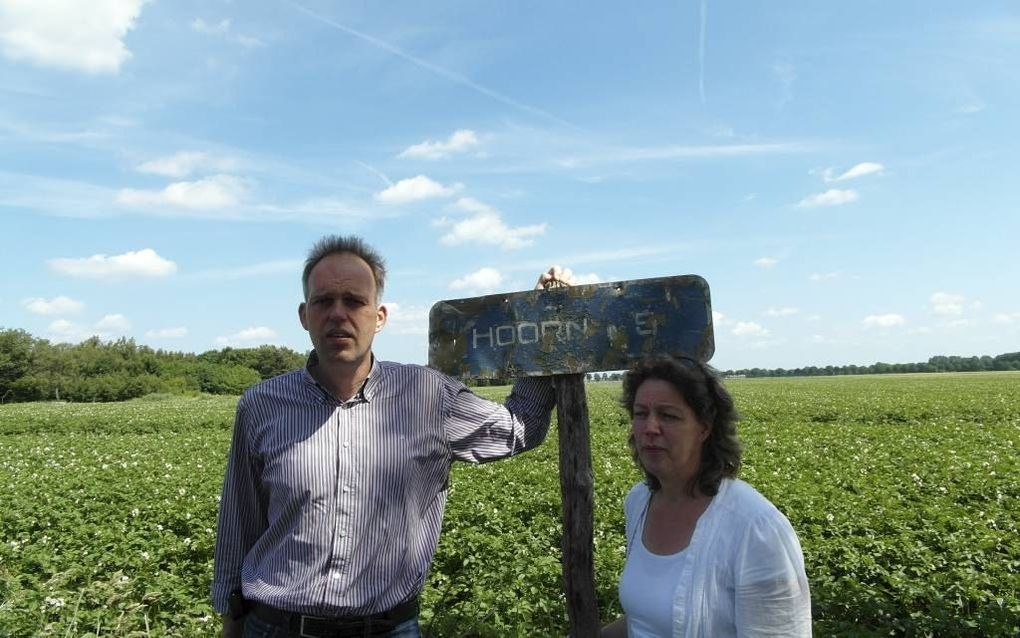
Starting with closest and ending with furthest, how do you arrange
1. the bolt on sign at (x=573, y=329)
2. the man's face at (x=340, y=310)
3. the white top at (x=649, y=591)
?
the white top at (x=649, y=591) < the man's face at (x=340, y=310) < the bolt on sign at (x=573, y=329)

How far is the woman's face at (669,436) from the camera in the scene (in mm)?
1982

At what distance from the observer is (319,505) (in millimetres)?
2025

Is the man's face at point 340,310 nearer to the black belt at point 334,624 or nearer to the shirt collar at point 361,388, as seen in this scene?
the shirt collar at point 361,388

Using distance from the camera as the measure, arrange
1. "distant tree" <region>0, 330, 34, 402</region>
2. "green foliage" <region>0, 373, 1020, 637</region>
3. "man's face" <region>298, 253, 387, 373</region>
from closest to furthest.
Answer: "man's face" <region>298, 253, 387, 373</region>
"green foliage" <region>0, 373, 1020, 637</region>
"distant tree" <region>0, 330, 34, 402</region>

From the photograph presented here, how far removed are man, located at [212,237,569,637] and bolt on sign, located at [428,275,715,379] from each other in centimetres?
26

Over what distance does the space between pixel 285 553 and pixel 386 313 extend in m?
0.81

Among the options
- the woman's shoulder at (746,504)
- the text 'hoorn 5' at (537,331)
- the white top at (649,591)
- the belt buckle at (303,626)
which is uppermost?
the text 'hoorn 5' at (537,331)

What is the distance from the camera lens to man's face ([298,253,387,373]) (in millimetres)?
2090

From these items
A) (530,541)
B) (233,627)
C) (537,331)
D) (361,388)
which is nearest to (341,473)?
(361,388)

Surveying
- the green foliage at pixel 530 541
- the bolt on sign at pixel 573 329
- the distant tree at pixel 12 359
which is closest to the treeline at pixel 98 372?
the distant tree at pixel 12 359

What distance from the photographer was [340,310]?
82.0 inches

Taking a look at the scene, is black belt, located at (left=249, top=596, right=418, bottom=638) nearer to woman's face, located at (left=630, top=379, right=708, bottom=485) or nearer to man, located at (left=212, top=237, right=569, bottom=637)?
man, located at (left=212, top=237, right=569, bottom=637)

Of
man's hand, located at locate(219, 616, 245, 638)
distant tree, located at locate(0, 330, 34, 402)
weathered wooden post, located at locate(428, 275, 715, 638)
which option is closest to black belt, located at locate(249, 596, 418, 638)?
man's hand, located at locate(219, 616, 245, 638)

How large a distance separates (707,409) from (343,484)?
3.60ft
